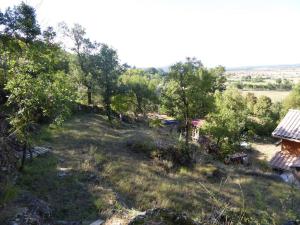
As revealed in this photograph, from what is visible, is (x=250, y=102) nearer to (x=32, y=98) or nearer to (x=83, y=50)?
(x=83, y=50)

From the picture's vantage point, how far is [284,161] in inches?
1073

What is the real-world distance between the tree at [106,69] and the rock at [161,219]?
29141 mm

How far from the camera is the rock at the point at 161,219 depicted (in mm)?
6191

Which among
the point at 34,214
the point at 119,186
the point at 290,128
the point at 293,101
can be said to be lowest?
the point at 293,101

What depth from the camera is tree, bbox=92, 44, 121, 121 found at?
34.4 m

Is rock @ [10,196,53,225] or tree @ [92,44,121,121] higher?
tree @ [92,44,121,121]

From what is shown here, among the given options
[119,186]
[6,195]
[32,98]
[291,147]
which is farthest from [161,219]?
[291,147]

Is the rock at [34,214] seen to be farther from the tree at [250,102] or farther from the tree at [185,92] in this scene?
the tree at [250,102]

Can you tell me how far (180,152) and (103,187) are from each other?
10537 mm

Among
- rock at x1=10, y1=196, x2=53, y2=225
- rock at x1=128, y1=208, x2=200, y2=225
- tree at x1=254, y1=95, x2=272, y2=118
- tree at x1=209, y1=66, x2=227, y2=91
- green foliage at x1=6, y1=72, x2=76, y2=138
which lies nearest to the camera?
rock at x1=128, y1=208, x2=200, y2=225

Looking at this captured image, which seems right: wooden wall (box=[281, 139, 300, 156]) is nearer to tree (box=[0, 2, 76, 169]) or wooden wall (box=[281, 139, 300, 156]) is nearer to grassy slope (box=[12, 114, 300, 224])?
grassy slope (box=[12, 114, 300, 224])

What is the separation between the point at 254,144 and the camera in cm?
4931

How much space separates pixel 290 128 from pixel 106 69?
2012 cm

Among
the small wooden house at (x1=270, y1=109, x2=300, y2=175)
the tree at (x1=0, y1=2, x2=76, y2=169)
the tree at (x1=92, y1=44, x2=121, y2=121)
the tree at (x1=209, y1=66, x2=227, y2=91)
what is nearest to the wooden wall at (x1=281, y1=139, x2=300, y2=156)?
the small wooden house at (x1=270, y1=109, x2=300, y2=175)
